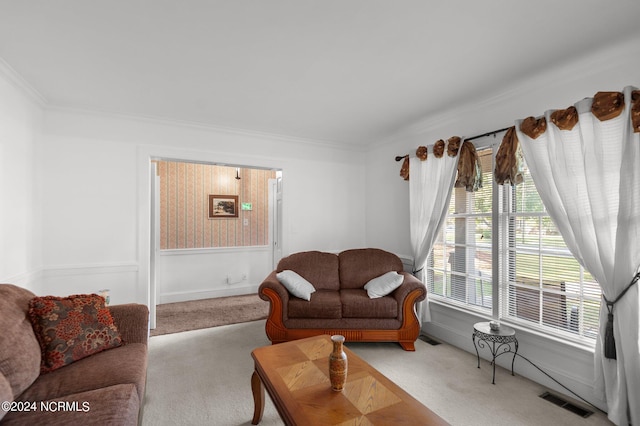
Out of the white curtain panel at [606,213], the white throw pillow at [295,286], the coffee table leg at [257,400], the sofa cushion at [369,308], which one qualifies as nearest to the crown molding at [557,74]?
the white curtain panel at [606,213]

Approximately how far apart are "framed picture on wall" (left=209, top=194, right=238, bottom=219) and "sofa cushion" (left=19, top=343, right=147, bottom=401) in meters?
3.73

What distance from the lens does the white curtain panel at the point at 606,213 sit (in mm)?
2068

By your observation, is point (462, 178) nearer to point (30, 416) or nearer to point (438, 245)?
point (438, 245)

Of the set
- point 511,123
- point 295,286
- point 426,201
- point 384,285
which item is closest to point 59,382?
point 295,286

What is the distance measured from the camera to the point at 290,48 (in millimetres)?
2240

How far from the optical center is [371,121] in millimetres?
3914

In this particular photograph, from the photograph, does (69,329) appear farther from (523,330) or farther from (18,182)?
(523,330)

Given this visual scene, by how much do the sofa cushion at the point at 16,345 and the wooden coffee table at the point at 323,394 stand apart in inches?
47.2

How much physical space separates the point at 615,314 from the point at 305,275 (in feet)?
9.14

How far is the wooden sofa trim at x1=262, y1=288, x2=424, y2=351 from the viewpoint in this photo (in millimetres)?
3268

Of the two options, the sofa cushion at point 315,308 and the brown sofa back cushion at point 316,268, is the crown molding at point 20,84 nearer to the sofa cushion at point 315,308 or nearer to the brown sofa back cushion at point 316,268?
the brown sofa back cushion at point 316,268

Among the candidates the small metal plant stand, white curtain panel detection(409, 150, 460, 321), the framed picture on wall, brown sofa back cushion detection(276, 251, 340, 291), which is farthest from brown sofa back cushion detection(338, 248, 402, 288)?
the framed picture on wall

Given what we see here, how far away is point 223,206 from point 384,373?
4019 mm

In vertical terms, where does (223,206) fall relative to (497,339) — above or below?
→ above
